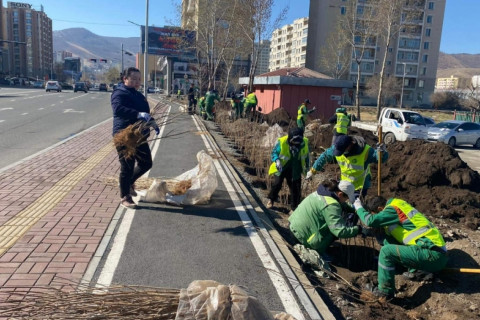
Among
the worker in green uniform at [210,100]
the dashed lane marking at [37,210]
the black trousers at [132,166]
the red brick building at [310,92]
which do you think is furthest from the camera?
the red brick building at [310,92]

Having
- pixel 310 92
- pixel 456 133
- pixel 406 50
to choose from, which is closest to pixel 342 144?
pixel 456 133

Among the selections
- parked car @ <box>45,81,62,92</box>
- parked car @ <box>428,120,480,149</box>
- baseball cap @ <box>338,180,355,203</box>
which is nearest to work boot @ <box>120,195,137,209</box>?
baseball cap @ <box>338,180,355,203</box>

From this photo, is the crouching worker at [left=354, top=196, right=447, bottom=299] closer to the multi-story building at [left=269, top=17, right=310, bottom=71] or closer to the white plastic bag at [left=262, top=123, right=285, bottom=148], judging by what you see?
the white plastic bag at [left=262, top=123, right=285, bottom=148]

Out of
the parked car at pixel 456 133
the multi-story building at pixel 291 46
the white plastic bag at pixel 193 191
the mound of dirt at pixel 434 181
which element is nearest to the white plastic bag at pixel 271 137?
the mound of dirt at pixel 434 181

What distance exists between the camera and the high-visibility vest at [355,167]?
564cm

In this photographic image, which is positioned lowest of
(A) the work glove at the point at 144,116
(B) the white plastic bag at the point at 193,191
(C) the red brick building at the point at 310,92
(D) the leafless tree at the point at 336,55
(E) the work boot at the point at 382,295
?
(E) the work boot at the point at 382,295

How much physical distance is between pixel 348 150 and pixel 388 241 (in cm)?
142

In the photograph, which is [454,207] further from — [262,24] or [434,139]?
[262,24]

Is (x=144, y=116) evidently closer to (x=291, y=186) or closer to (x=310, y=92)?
(x=291, y=186)

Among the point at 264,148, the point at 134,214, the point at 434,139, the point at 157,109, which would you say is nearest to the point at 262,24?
the point at 434,139

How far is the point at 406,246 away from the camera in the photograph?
413cm

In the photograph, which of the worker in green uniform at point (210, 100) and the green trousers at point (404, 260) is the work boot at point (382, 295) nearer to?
the green trousers at point (404, 260)

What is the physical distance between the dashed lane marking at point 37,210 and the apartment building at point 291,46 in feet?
274

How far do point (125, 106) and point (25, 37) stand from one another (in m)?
156
